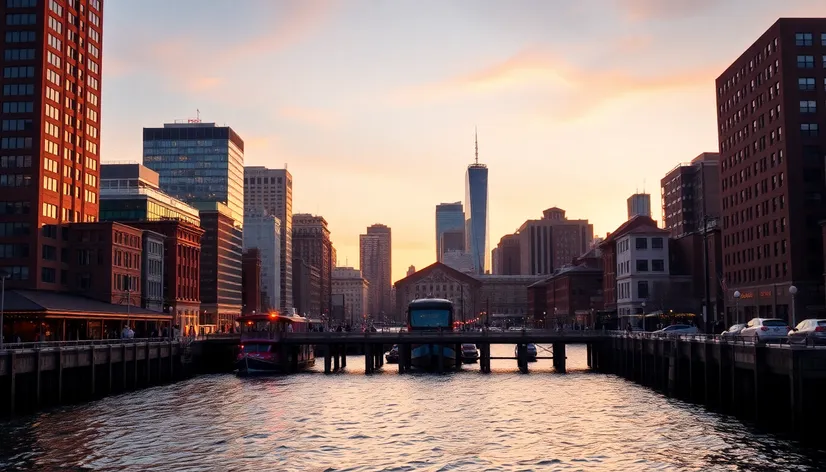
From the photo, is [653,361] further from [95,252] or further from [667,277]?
[667,277]

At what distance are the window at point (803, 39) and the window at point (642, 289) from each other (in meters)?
72.7

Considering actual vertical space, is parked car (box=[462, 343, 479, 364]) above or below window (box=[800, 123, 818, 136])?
below

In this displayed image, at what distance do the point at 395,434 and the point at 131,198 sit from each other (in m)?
130

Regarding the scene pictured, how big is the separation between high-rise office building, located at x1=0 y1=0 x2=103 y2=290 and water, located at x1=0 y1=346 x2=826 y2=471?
140 ft

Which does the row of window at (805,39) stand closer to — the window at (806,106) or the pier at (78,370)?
the window at (806,106)

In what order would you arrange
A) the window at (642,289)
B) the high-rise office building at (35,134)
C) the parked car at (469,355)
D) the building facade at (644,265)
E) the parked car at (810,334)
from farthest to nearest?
1. the building facade at (644,265)
2. the window at (642,289)
3. the parked car at (469,355)
4. the high-rise office building at (35,134)
5. the parked car at (810,334)

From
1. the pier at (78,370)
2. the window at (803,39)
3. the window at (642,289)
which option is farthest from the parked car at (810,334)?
the window at (642,289)

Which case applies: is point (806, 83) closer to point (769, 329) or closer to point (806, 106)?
point (806, 106)

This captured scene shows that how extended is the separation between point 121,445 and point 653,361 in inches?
2122

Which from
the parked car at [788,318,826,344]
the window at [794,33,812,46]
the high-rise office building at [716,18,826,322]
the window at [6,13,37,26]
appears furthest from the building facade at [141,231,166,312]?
the parked car at [788,318,826,344]

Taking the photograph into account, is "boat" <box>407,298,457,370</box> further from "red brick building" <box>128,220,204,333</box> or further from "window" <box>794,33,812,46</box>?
"red brick building" <box>128,220,204,333</box>

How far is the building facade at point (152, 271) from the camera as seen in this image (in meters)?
149

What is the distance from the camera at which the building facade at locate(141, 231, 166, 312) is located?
489 feet

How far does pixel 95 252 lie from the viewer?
127m
